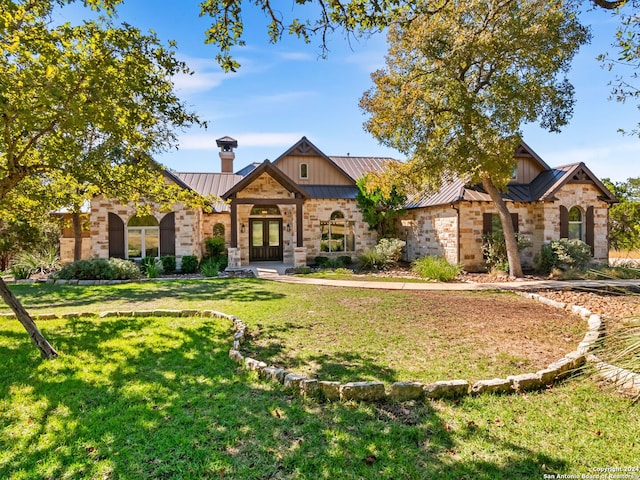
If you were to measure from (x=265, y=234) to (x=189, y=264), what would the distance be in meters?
4.76

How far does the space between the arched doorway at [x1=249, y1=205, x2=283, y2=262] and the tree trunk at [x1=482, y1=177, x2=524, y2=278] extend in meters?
10.5

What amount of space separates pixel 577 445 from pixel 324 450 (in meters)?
2.22

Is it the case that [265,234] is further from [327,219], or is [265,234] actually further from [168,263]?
[168,263]

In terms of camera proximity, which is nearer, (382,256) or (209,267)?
(209,267)

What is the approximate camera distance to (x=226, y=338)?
635 cm

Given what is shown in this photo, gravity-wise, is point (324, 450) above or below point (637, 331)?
below

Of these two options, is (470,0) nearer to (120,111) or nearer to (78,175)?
(120,111)

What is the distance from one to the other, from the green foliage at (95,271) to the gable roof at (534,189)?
11666 millimetres

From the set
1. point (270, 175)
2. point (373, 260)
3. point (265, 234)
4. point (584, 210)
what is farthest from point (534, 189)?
point (265, 234)

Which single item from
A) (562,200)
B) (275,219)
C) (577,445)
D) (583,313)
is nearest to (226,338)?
(577,445)

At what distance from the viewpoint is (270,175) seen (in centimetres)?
1708

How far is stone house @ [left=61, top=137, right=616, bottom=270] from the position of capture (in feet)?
51.8

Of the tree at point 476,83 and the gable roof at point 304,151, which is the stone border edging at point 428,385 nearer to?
the tree at point 476,83

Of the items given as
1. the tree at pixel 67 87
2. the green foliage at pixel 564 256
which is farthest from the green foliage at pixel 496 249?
the tree at pixel 67 87
